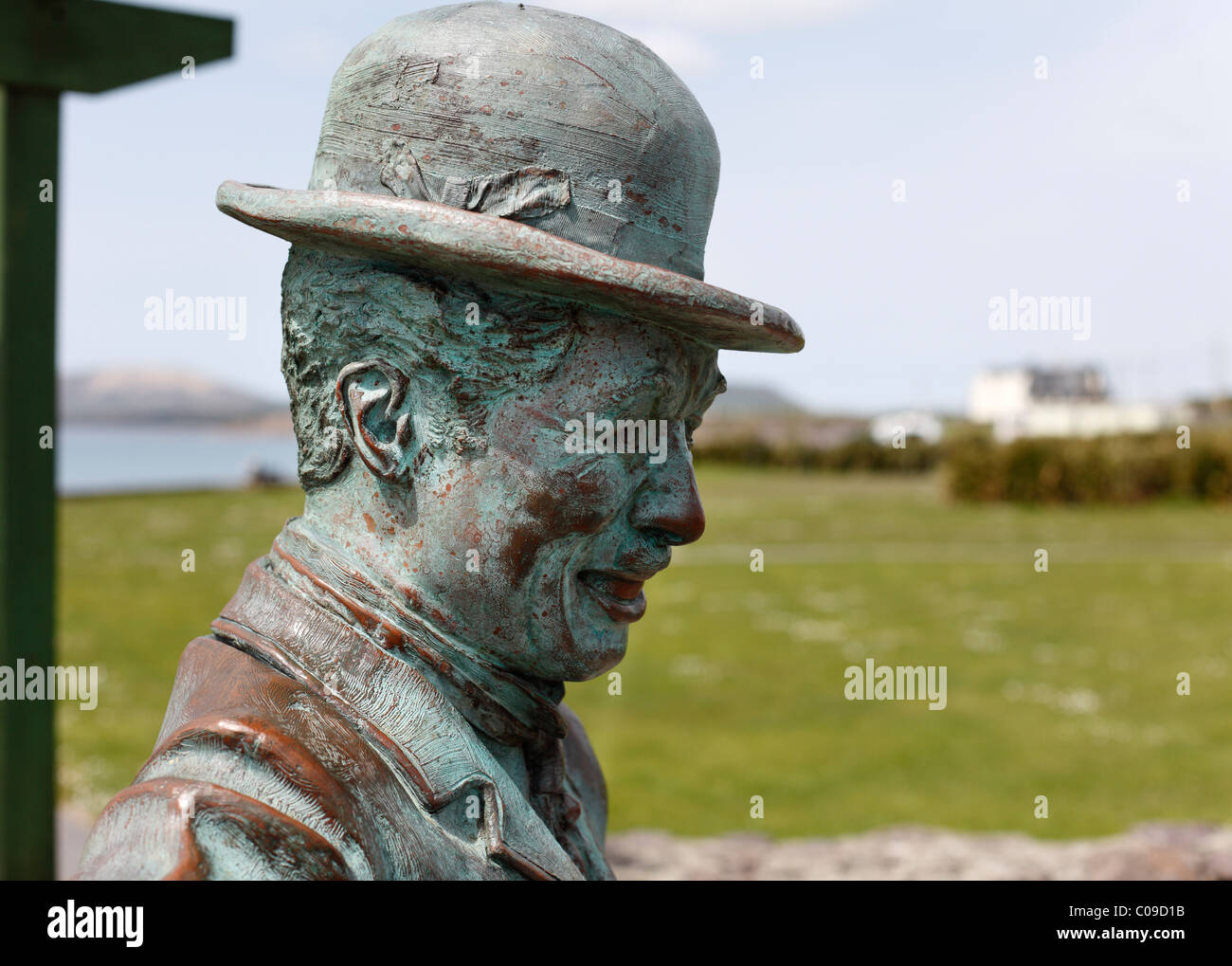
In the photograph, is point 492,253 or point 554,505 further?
point 554,505

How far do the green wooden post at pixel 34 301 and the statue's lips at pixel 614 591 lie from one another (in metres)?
3.15

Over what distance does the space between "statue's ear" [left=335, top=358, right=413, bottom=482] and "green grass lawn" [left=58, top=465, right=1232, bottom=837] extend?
6.28 meters

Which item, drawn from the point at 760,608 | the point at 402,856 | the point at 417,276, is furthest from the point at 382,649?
the point at 760,608

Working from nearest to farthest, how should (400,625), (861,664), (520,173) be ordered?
(520,173) → (400,625) → (861,664)

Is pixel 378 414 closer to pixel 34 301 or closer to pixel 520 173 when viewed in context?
pixel 520 173

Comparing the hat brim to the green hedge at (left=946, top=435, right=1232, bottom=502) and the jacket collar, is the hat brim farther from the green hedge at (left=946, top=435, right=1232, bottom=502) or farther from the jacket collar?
the green hedge at (left=946, top=435, right=1232, bottom=502)

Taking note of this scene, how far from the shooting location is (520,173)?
2076mm

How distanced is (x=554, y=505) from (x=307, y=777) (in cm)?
59

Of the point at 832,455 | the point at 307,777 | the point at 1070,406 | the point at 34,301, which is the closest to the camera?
the point at 307,777

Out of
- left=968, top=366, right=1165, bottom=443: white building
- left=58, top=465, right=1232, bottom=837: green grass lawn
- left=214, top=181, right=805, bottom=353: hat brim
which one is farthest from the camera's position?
left=968, top=366, right=1165, bottom=443: white building

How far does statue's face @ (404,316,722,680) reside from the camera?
2141mm

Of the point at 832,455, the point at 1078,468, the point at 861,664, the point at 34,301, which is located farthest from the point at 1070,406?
the point at 34,301

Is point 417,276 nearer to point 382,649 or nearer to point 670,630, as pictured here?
point 382,649

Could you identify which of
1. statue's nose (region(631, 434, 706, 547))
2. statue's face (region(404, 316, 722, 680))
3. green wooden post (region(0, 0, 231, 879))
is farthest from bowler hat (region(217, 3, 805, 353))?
green wooden post (region(0, 0, 231, 879))
